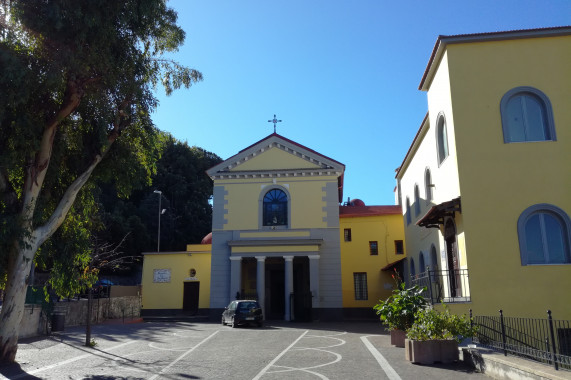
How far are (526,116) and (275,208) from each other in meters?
16.4

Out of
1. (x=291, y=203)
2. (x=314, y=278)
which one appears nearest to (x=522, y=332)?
(x=314, y=278)

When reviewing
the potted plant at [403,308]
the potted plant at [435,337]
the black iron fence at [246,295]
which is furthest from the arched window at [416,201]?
the potted plant at [435,337]

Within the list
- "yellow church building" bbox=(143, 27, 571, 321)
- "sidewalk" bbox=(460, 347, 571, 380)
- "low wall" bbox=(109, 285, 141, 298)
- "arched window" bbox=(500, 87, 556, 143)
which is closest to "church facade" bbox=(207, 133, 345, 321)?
"yellow church building" bbox=(143, 27, 571, 321)

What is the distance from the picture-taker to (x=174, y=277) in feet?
102

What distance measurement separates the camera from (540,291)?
12.4m

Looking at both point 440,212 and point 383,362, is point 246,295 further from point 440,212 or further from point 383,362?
point 383,362

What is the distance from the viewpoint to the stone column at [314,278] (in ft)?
84.6

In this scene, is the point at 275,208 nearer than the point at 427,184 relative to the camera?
No

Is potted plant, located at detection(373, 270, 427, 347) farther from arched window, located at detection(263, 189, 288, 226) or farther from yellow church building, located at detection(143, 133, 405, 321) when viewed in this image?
arched window, located at detection(263, 189, 288, 226)

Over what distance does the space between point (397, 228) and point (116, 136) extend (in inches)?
840

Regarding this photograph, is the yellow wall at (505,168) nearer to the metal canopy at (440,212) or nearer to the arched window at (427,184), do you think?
the metal canopy at (440,212)

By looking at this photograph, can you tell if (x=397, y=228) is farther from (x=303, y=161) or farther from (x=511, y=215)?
(x=511, y=215)

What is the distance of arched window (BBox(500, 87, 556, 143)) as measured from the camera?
13484 mm

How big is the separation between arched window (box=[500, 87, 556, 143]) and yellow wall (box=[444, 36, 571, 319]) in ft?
0.57
